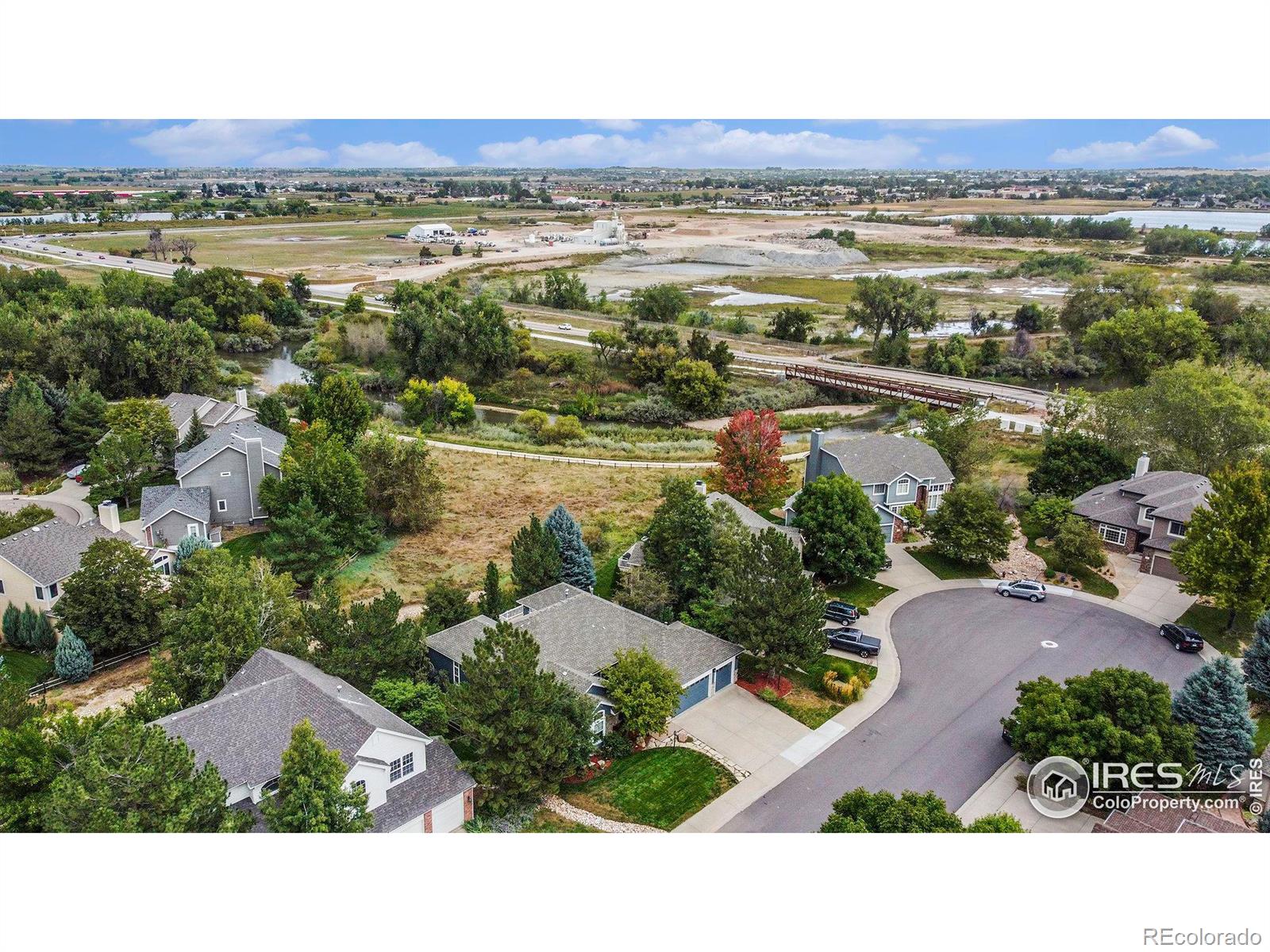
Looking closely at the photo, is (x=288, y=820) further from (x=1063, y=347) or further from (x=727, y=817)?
(x=1063, y=347)

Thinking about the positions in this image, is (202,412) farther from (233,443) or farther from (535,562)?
(535,562)

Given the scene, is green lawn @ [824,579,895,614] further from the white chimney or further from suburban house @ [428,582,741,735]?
the white chimney

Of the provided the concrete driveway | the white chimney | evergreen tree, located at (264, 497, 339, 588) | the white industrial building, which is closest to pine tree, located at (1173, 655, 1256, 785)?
the concrete driveway

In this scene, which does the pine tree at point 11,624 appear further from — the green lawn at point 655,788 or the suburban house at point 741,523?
the green lawn at point 655,788

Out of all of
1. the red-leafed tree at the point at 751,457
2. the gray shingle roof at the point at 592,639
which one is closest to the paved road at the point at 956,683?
the gray shingle roof at the point at 592,639

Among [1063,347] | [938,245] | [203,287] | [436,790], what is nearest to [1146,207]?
[938,245]

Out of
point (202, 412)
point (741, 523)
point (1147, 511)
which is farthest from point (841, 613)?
point (202, 412)
